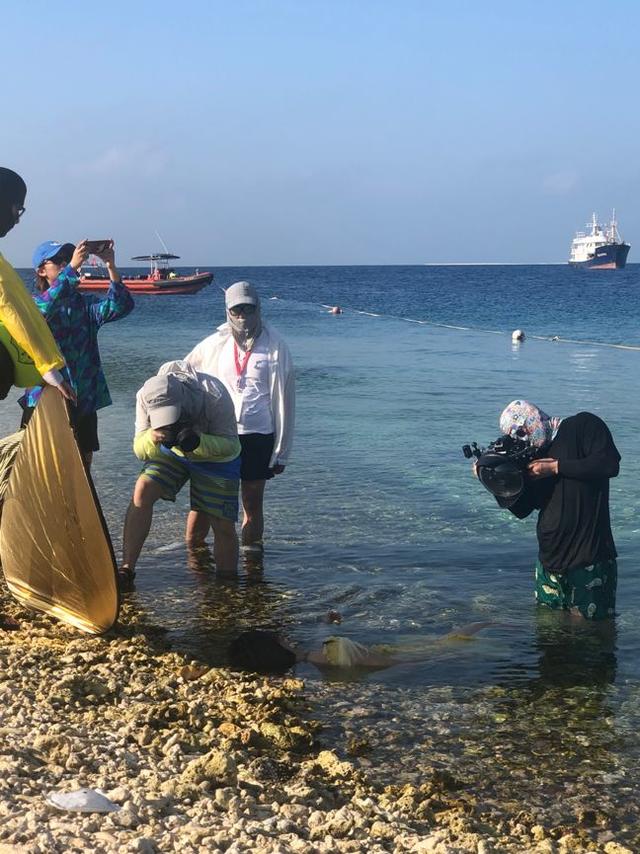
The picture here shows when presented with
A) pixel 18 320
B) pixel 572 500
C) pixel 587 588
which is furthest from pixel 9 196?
pixel 587 588

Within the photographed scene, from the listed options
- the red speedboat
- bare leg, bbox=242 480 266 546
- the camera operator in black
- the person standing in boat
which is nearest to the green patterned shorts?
the camera operator in black

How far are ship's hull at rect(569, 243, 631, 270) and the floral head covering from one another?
11370 centimetres

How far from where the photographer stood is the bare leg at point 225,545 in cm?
638

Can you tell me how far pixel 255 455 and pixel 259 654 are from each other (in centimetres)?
188

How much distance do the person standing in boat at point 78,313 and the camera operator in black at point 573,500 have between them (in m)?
2.76

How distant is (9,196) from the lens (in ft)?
17.0

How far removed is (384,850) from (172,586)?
3.58m

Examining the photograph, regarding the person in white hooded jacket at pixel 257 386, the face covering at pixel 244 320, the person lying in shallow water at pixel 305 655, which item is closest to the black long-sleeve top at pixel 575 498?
the person lying in shallow water at pixel 305 655

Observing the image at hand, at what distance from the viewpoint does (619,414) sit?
614 inches

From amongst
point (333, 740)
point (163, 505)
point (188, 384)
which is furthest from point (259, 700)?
point (163, 505)

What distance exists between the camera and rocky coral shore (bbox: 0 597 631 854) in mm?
3271

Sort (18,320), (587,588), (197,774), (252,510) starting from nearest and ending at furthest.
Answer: (197,774) → (18,320) → (587,588) → (252,510)

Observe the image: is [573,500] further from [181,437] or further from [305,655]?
[181,437]

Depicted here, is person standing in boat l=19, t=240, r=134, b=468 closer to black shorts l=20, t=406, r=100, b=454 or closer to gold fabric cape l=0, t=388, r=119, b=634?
black shorts l=20, t=406, r=100, b=454
